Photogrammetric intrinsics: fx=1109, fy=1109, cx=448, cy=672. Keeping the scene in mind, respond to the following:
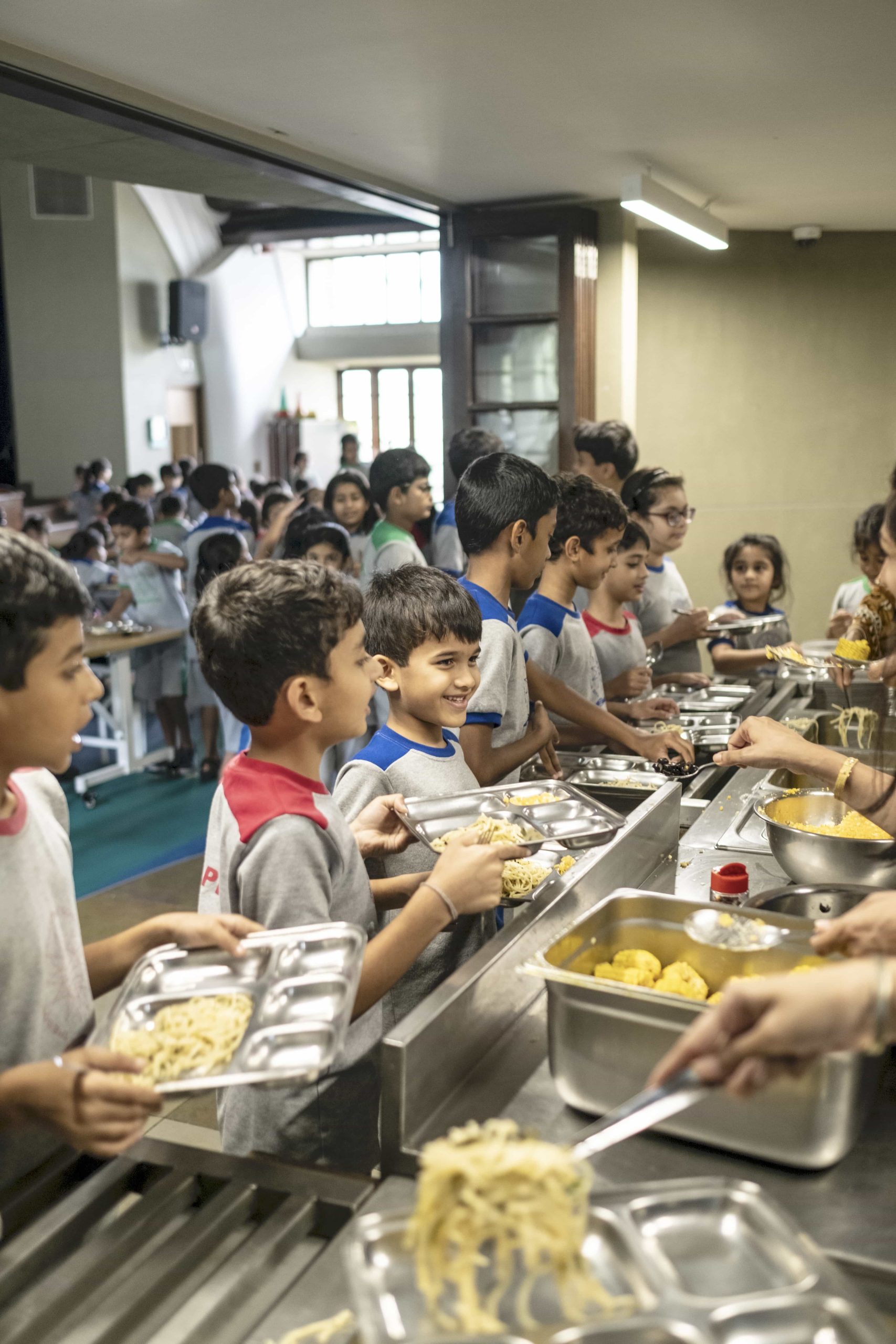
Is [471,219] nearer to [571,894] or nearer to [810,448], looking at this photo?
[810,448]

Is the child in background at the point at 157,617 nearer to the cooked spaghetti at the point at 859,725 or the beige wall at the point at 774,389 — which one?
the beige wall at the point at 774,389

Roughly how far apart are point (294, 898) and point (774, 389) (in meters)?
6.08

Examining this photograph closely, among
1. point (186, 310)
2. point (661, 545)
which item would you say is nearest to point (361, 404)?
point (186, 310)

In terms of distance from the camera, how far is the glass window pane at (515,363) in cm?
552

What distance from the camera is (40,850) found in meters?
1.32

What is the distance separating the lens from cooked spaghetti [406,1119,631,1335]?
892mm

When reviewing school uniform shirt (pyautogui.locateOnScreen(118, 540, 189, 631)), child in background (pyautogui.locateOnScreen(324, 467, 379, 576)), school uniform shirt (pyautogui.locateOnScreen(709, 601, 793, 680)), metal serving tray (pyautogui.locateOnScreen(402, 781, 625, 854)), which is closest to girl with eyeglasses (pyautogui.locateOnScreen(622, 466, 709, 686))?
school uniform shirt (pyautogui.locateOnScreen(709, 601, 793, 680))

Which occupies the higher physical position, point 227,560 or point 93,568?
point 227,560

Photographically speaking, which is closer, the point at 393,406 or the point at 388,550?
the point at 388,550

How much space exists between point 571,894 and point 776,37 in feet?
8.14

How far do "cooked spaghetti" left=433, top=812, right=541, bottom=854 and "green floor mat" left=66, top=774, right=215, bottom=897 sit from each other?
3.07m

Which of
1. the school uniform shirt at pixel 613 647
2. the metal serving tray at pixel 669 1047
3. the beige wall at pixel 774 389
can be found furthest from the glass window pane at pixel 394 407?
the metal serving tray at pixel 669 1047

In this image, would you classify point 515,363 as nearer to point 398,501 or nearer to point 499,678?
point 398,501

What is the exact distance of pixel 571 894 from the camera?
5.56 feet
